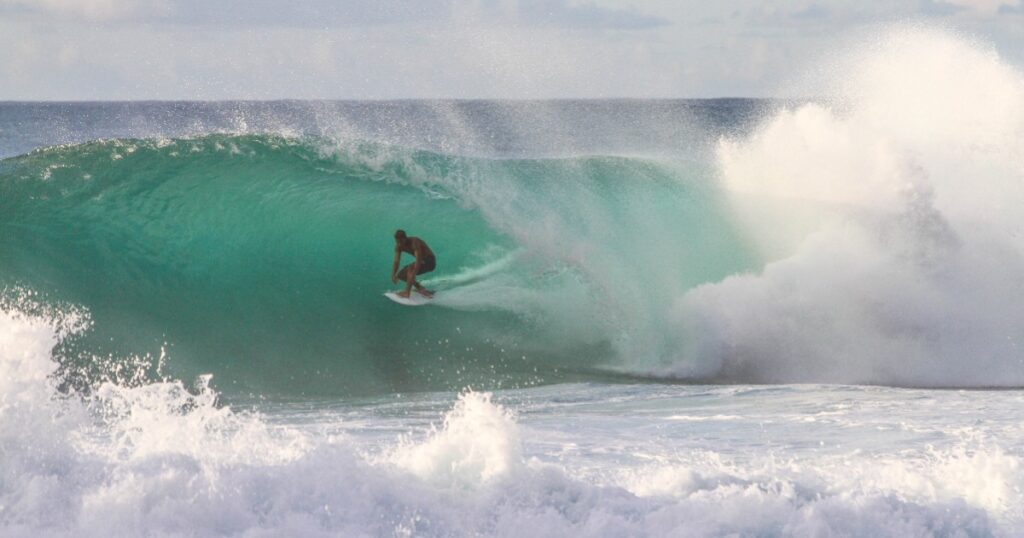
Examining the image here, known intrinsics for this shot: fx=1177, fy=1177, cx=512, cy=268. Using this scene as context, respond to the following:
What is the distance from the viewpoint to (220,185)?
14.6 meters

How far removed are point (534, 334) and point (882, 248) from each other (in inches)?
168

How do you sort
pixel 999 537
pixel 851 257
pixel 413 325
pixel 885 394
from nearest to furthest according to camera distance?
pixel 999 537, pixel 885 394, pixel 413 325, pixel 851 257

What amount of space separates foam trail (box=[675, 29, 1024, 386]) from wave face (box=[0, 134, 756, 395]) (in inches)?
25.8

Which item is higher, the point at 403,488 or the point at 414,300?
Result: the point at 414,300

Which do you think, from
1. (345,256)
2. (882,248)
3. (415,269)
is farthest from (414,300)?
(882,248)

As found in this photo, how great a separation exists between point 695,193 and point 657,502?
9298 mm

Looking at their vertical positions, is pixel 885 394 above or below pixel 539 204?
below

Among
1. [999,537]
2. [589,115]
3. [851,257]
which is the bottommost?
[999,537]

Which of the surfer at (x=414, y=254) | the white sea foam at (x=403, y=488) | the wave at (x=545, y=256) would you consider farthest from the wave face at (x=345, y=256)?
the white sea foam at (x=403, y=488)

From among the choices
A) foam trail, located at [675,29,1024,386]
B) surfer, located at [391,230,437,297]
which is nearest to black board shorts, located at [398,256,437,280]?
surfer, located at [391,230,437,297]

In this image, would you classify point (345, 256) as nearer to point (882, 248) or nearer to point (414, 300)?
point (414, 300)

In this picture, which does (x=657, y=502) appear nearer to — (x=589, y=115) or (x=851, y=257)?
(x=851, y=257)

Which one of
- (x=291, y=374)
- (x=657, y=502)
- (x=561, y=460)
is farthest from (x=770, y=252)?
(x=657, y=502)

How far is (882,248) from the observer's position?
44.9 ft
